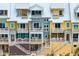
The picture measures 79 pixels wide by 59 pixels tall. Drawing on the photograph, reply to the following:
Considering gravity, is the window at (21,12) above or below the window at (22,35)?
above

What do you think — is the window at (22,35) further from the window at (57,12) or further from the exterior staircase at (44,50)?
the window at (57,12)

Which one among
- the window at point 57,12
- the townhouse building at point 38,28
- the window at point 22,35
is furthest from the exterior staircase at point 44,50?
the window at point 57,12

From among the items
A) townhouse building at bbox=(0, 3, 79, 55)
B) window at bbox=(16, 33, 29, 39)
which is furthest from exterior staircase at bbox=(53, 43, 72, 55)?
window at bbox=(16, 33, 29, 39)

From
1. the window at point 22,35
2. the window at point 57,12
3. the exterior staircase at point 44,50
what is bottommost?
the exterior staircase at point 44,50

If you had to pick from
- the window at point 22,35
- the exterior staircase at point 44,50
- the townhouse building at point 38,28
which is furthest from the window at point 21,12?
the exterior staircase at point 44,50

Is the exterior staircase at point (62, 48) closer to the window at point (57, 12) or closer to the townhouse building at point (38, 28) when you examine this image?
the townhouse building at point (38, 28)

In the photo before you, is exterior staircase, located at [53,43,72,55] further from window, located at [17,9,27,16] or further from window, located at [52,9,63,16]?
window, located at [17,9,27,16]

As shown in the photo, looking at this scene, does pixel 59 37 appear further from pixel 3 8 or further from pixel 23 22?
pixel 3 8

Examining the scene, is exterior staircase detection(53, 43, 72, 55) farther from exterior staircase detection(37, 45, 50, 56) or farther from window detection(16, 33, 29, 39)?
window detection(16, 33, 29, 39)

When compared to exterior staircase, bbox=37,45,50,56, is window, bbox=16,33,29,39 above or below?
above

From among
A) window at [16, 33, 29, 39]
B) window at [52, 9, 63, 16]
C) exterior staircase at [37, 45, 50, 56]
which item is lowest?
exterior staircase at [37, 45, 50, 56]

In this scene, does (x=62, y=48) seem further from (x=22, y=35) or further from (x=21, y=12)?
(x=21, y=12)
